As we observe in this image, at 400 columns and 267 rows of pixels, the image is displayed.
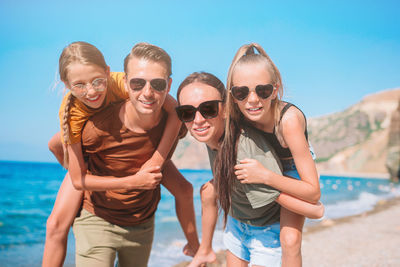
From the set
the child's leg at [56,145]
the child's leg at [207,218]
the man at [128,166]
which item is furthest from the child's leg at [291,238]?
the child's leg at [56,145]

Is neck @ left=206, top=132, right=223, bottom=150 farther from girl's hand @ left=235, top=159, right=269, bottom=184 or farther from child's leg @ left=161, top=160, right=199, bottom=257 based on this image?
child's leg @ left=161, top=160, right=199, bottom=257

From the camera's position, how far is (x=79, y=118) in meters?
2.81

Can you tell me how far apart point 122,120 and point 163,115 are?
16.2 inches

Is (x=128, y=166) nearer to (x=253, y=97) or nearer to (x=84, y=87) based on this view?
(x=84, y=87)

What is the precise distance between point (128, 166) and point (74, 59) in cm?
112

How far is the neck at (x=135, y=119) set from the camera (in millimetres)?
2928

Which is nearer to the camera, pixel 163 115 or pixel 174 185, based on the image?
pixel 163 115

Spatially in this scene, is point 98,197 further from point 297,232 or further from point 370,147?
point 370,147

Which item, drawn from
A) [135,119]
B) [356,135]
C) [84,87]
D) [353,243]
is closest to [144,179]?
[135,119]

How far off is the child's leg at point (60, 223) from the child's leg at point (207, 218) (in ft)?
4.30

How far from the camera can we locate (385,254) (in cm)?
765

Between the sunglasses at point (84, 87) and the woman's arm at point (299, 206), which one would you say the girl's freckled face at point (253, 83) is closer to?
the woman's arm at point (299, 206)

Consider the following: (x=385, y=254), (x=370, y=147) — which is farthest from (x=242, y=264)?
(x=370, y=147)

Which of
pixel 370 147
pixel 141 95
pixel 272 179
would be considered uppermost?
pixel 141 95
